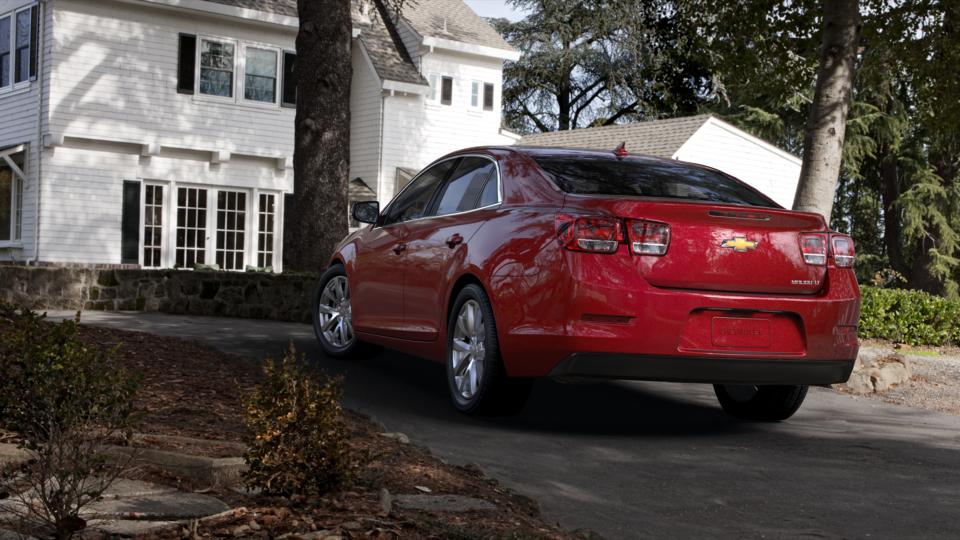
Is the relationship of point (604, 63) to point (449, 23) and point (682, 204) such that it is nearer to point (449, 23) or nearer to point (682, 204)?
point (449, 23)

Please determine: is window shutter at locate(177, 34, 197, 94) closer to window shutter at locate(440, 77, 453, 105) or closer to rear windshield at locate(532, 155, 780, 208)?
window shutter at locate(440, 77, 453, 105)

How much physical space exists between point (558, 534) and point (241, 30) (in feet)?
72.0

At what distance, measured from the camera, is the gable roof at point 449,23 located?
92.9ft

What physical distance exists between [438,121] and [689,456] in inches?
868

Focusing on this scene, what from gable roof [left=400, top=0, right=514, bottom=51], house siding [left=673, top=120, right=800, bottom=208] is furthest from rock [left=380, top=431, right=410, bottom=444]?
house siding [left=673, top=120, right=800, bottom=208]

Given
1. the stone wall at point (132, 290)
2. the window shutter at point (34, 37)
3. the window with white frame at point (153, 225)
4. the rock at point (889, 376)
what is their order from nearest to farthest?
the rock at point (889, 376) < the stone wall at point (132, 290) < the window shutter at point (34, 37) < the window with white frame at point (153, 225)

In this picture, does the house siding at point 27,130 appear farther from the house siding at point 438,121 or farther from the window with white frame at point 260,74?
the house siding at point 438,121

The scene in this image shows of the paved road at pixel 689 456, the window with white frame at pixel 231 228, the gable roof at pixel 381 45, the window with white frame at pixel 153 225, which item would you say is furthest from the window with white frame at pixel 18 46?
the paved road at pixel 689 456

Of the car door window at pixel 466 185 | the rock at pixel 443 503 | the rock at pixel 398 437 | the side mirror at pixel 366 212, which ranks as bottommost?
the rock at pixel 398 437

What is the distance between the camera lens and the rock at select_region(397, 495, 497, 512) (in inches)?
177

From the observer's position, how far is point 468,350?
726cm

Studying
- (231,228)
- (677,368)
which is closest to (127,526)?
(677,368)

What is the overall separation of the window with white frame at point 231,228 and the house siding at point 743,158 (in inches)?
426

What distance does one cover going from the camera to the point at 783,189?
3100 centimetres
